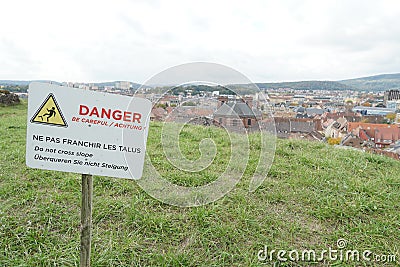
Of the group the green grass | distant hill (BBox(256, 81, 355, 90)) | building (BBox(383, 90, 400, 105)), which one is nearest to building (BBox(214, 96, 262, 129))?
the green grass

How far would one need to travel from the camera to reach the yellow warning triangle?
1.38m

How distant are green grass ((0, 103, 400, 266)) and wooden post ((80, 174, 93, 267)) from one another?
0.18 m

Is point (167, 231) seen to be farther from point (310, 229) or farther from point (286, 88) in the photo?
point (286, 88)

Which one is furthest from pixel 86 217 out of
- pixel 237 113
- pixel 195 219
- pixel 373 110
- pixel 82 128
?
pixel 373 110

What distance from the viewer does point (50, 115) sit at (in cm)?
140

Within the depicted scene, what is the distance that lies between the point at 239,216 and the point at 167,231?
59 centimetres

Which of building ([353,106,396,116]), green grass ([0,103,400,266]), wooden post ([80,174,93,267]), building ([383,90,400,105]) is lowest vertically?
green grass ([0,103,400,266])

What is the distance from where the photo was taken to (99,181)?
2752 millimetres

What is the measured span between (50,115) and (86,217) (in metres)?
0.59

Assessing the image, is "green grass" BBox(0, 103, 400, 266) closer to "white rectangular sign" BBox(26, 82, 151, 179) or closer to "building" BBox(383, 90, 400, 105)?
"white rectangular sign" BBox(26, 82, 151, 179)

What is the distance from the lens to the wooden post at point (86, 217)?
1.53 metres

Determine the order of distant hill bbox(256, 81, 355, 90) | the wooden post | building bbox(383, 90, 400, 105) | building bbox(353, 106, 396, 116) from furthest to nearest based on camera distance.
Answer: building bbox(383, 90, 400, 105) → building bbox(353, 106, 396, 116) → distant hill bbox(256, 81, 355, 90) → the wooden post

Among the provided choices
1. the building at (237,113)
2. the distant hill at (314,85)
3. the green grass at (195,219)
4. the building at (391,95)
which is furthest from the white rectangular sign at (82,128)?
the building at (391,95)

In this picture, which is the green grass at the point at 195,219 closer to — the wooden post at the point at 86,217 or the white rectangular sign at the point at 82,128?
the wooden post at the point at 86,217
